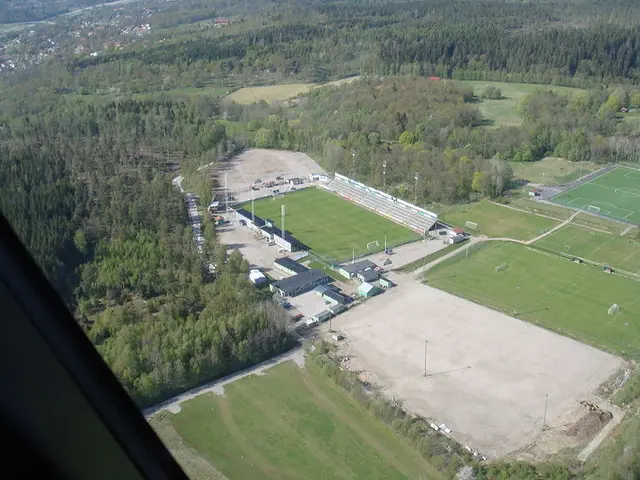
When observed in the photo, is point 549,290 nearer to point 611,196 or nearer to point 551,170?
point 611,196

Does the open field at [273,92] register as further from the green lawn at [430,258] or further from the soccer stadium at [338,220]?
the green lawn at [430,258]

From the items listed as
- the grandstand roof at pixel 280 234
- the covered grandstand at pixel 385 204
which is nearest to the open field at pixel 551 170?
the covered grandstand at pixel 385 204

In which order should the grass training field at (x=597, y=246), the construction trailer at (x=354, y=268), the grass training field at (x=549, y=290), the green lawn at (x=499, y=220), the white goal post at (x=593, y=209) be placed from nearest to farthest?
the grass training field at (x=549, y=290), the construction trailer at (x=354, y=268), the grass training field at (x=597, y=246), the green lawn at (x=499, y=220), the white goal post at (x=593, y=209)

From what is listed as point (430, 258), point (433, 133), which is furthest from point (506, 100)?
point (430, 258)

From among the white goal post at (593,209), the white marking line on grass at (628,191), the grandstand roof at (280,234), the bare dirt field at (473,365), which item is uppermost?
the bare dirt field at (473,365)

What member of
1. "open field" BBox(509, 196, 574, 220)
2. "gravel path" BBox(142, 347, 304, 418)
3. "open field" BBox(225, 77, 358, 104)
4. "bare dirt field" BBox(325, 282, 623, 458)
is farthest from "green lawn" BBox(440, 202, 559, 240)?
"open field" BBox(225, 77, 358, 104)

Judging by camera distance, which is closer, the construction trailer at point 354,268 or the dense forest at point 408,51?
the construction trailer at point 354,268

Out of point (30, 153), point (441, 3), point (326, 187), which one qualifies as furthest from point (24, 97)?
point (441, 3)
